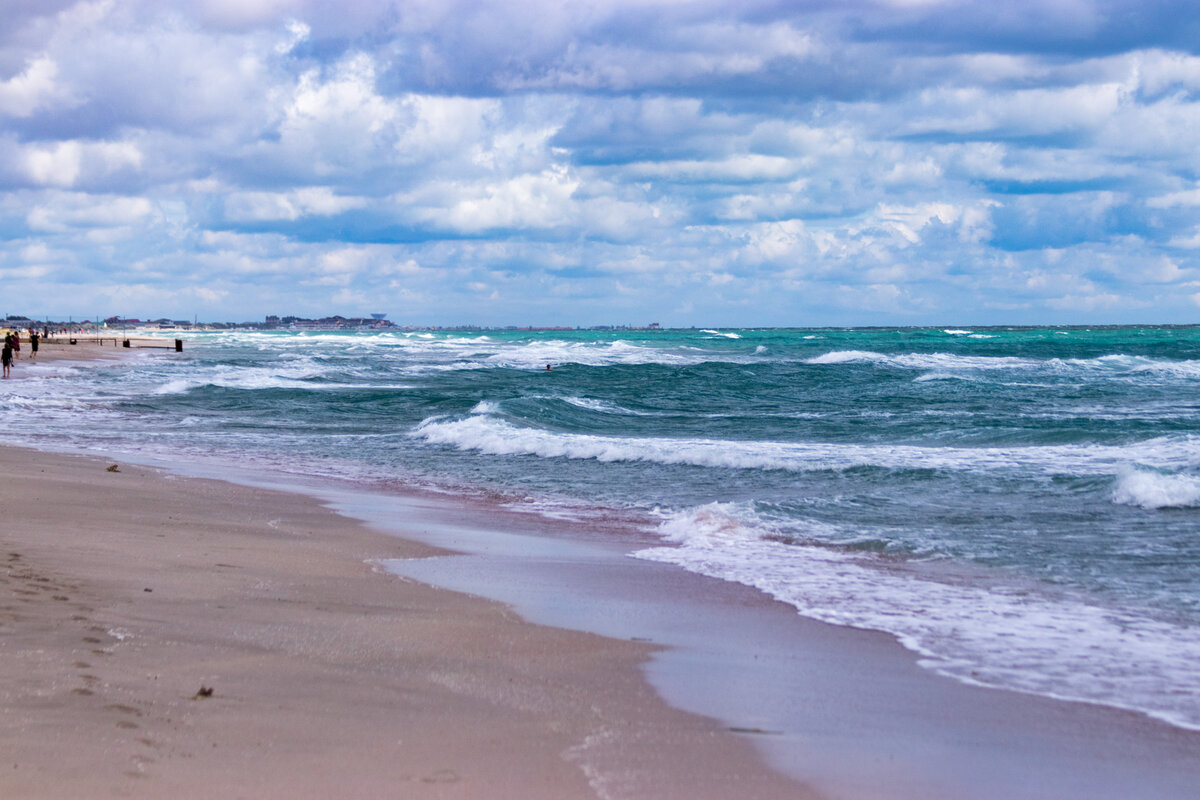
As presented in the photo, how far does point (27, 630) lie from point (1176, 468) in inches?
569

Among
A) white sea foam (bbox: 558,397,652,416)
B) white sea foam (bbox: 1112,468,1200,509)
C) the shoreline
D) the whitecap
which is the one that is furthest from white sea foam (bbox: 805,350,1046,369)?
the shoreline

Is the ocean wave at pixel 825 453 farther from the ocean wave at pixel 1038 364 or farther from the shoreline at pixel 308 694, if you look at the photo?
the ocean wave at pixel 1038 364

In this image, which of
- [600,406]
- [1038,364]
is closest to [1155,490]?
[600,406]

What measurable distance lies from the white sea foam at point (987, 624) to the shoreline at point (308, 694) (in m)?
1.97

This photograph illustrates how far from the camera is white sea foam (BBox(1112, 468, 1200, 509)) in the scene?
39.7 ft

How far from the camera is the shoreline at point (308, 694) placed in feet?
12.9

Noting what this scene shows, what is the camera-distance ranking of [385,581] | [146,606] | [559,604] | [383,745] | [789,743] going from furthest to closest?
[385,581]
[559,604]
[146,606]
[789,743]
[383,745]

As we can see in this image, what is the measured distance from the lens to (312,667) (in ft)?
17.4

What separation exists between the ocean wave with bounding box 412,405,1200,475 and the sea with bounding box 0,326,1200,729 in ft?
0.25

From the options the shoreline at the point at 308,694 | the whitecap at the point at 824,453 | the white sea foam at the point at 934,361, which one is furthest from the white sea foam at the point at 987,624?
the white sea foam at the point at 934,361

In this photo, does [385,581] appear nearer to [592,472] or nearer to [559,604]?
[559,604]

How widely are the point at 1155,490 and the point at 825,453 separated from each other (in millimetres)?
5905

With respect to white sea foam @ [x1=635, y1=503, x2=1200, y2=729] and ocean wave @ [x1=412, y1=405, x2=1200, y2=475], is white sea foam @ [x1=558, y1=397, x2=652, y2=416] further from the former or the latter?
white sea foam @ [x1=635, y1=503, x2=1200, y2=729]

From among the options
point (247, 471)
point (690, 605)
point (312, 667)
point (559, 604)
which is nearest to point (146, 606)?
point (312, 667)
